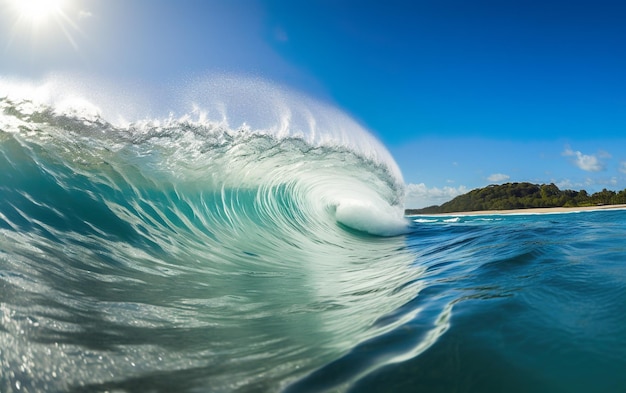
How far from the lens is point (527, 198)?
79.1 meters

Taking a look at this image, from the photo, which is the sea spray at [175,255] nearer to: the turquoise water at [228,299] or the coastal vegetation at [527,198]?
the turquoise water at [228,299]

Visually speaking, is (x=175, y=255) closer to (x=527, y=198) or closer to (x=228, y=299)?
(x=228, y=299)

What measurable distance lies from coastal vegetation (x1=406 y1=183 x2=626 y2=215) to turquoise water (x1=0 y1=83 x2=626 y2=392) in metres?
76.7

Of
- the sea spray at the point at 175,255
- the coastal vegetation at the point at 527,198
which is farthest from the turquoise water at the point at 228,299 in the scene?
the coastal vegetation at the point at 527,198

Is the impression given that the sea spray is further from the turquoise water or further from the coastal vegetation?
the coastal vegetation

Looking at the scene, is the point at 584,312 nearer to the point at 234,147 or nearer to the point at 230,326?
the point at 230,326

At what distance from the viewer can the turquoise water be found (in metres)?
1.73

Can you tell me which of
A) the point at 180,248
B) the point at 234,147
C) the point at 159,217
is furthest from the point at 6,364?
the point at 234,147

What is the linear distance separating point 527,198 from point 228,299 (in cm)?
8835

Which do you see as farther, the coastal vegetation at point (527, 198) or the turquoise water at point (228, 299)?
the coastal vegetation at point (527, 198)

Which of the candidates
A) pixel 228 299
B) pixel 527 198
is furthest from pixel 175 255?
pixel 527 198

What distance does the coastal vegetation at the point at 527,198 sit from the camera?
68.9 metres

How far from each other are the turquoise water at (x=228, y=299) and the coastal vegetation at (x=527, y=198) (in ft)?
252

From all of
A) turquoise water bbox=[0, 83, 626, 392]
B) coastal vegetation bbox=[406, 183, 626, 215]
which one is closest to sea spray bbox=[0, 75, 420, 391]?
turquoise water bbox=[0, 83, 626, 392]
